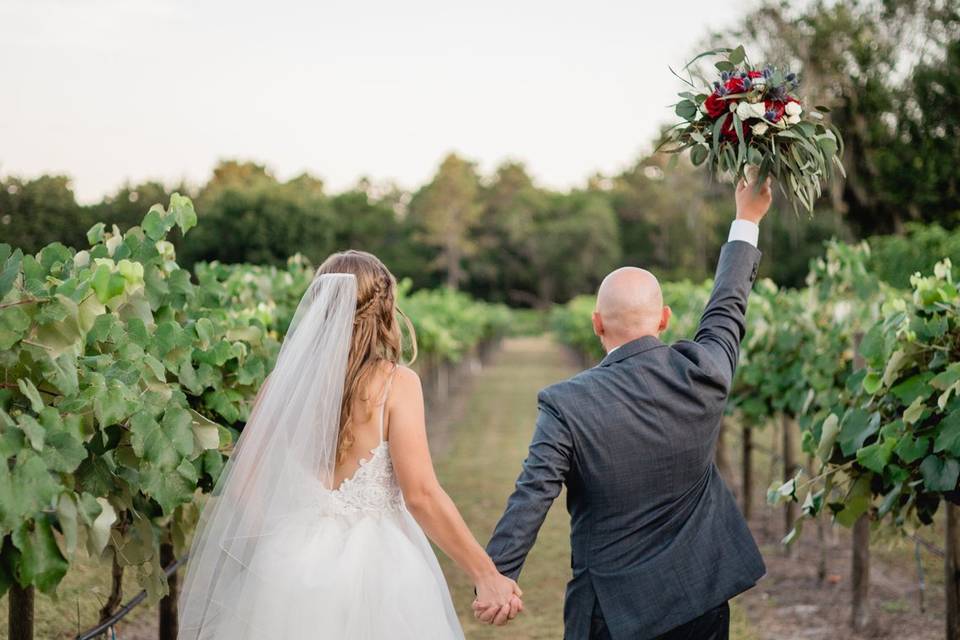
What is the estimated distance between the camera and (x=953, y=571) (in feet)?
15.1

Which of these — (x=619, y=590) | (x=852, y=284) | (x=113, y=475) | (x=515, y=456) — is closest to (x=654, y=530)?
(x=619, y=590)

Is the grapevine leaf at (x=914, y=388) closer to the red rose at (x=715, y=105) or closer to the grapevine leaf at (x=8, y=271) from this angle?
the red rose at (x=715, y=105)

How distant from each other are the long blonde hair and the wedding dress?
40 mm

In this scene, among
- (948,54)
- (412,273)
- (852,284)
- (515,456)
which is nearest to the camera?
(852,284)

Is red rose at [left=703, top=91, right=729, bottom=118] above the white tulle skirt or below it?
above

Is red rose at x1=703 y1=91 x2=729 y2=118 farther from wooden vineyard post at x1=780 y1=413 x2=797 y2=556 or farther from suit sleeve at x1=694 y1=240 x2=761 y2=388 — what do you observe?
wooden vineyard post at x1=780 y1=413 x2=797 y2=556

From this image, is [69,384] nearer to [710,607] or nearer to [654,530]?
[654,530]

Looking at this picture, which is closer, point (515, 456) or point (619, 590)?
point (619, 590)

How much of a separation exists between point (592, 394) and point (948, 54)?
32351 mm

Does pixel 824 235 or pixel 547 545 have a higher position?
pixel 824 235

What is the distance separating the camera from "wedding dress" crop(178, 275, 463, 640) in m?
3.05

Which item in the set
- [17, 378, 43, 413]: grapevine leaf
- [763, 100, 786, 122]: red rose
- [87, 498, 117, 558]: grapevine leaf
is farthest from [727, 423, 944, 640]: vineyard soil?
[17, 378, 43, 413]: grapevine leaf

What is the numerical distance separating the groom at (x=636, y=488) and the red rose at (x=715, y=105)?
0.69m

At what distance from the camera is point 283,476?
311 cm
